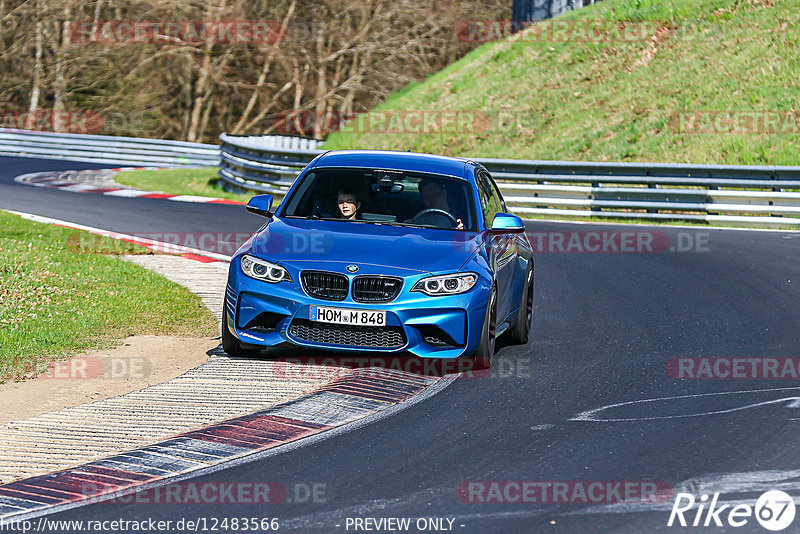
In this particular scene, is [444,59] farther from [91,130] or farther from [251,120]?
[91,130]

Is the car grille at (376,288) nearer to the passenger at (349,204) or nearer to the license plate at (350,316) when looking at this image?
the license plate at (350,316)

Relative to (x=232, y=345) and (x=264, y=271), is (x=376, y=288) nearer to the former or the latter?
(x=264, y=271)

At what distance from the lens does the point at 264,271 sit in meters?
8.69

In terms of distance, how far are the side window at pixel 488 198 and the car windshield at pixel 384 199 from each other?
21 centimetres

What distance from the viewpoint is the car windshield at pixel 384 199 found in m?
9.68

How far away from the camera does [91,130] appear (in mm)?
48281

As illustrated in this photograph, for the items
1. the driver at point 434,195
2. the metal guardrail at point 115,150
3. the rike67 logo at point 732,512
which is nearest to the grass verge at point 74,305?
the driver at point 434,195

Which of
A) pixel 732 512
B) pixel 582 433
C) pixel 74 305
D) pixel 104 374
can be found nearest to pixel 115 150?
pixel 74 305

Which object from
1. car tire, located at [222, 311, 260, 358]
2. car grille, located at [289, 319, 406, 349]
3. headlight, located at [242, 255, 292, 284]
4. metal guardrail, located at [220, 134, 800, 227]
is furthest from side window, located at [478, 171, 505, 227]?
metal guardrail, located at [220, 134, 800, 227]

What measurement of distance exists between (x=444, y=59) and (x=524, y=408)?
1732 inches

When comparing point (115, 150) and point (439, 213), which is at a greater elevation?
point (439, 213)

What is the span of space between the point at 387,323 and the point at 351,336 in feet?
0.94

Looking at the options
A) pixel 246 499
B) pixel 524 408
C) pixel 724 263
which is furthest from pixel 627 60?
pixel 246 499

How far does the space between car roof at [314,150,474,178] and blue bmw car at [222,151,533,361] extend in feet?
1.11
